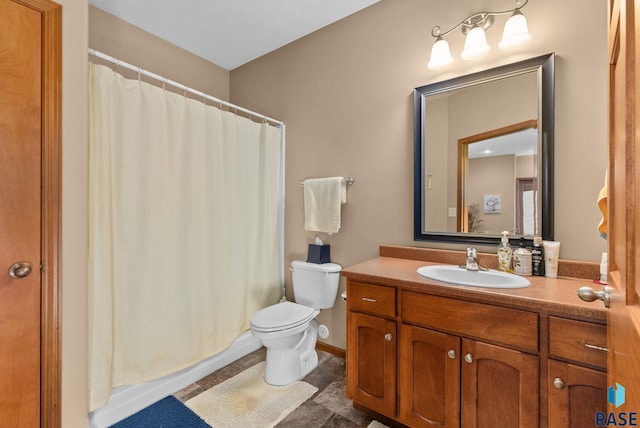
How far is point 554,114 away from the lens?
143 cm

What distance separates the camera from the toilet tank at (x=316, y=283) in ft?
6.94

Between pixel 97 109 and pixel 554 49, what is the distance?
2326 mm

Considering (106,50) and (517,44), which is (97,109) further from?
(517,44)

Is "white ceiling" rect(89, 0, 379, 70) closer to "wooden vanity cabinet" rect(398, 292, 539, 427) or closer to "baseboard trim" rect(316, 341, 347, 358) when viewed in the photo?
"wooden vanity cabinet" rect(398, 292, 539, 427)

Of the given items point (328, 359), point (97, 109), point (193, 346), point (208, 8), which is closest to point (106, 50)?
point (208, 8)

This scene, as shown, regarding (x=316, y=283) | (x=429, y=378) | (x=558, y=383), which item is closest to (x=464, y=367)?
(x=429, y=378)

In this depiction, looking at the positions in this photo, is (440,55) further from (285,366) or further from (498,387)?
(285,366)

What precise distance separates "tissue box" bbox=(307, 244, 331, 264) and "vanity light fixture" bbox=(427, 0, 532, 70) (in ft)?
4.58

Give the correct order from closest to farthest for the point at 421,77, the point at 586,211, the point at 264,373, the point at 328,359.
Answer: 1. the point at 586,211
2. the point at 421,77
3. the point at 264,373
4. the point at 328,359

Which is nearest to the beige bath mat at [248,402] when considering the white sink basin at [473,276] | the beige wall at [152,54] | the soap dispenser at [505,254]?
the white sink basin at [473,276]

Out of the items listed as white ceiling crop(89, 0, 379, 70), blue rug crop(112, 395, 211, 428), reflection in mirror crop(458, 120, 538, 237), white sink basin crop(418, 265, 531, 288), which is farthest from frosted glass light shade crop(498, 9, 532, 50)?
blue rug crop(112, 395, 211, 428)

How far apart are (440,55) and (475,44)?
7.1 inches

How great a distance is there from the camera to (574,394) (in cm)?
100

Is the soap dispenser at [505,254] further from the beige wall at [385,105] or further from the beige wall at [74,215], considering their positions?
the beige wall at [74,215]
